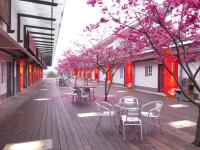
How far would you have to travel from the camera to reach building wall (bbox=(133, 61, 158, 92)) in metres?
17.2

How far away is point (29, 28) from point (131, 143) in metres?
9.26

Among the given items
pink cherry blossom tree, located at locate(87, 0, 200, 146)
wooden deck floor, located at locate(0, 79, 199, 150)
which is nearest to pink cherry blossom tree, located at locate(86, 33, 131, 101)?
wooden deck floor, located at locate(0, 79, 199, 150)

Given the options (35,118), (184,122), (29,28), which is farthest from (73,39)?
(184,122)

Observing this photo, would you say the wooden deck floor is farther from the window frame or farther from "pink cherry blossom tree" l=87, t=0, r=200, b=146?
the window frame

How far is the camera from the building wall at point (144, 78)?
56.3 ft

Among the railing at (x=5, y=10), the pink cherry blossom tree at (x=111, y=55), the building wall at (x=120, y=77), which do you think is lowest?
the building wall at (x=120, y=77)

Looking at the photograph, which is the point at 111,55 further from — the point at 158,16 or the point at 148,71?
the point at 148,71

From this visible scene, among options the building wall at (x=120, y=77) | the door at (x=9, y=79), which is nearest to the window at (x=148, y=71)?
the building wall at (x=120, y=77)

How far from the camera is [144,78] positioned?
18984 mm

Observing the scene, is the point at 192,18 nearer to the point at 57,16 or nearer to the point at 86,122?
the point at 86,122

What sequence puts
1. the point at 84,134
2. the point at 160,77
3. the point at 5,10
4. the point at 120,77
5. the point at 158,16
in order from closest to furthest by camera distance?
the point at 158,16, the point at 84,134, the point at 5,10, the point at 160,77, the point at 120,77

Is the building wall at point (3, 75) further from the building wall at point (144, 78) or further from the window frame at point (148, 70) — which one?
the window frame at point (148, 70)

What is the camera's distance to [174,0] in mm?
4043

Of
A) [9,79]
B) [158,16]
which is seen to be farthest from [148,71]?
[158,16]
